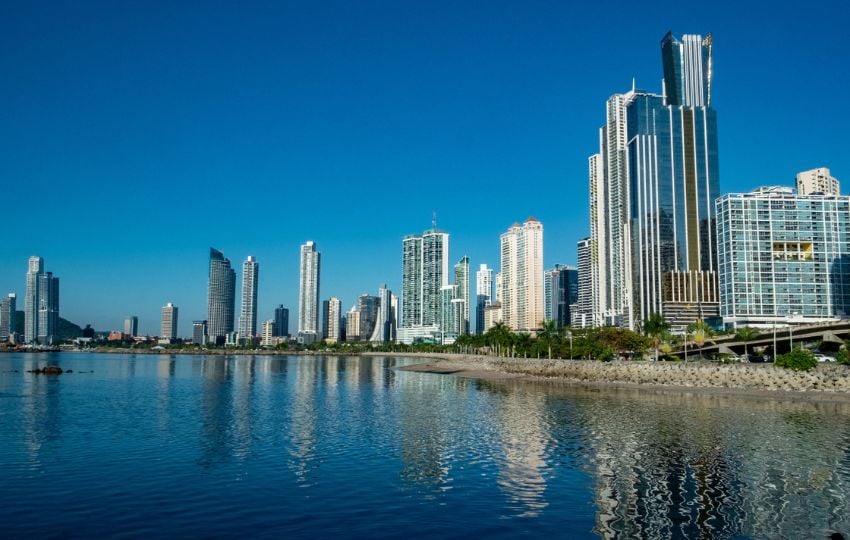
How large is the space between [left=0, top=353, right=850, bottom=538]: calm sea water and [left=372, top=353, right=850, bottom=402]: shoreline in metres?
13.1

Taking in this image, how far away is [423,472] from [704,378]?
7003 cm

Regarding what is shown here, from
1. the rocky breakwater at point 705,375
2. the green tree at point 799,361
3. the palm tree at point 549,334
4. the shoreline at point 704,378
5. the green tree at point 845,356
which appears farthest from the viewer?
the palm tree at point 549,334

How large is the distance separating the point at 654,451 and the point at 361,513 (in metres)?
22.2

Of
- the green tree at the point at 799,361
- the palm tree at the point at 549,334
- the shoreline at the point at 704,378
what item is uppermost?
the palm tree at the point at 549,334

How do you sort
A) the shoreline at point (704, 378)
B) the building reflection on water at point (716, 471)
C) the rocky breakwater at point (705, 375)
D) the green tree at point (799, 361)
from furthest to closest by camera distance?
the green tree at point (799, 361) < the rocky breakwater at point (705, 375) < the shoreline at point (704, 378) < the building reflection on water at point (716, 471)

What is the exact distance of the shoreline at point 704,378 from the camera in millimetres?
76625

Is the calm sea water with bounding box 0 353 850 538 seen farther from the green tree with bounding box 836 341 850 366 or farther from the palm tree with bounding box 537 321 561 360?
the palm tree with bounding box 537 321 561 360

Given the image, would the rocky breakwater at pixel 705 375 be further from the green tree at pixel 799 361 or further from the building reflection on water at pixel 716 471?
the building reflection on water at pixel 716 471

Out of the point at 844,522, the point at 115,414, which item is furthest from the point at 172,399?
the point at 844,522

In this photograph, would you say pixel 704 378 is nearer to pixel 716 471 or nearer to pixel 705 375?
pixel 705 375

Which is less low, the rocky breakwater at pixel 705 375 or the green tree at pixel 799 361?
the green tree at pixel 799 361

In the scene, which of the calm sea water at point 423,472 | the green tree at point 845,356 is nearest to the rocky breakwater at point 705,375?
the green tree at point 845,356

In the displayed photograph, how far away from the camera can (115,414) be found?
60.0 meters

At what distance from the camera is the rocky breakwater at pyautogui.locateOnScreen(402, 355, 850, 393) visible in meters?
78.1
